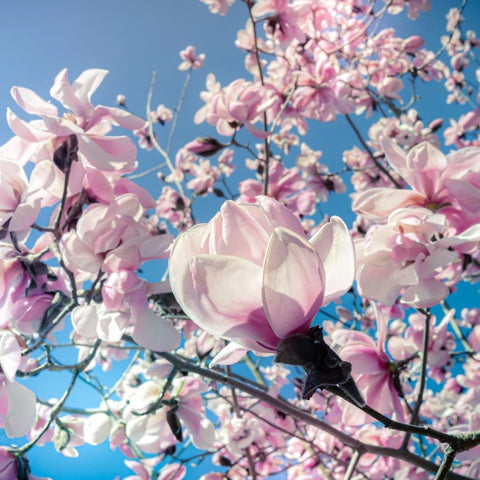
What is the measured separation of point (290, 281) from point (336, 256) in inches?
2.0

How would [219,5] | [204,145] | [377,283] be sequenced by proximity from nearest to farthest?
[377,283]
[204,145]
[219,5]

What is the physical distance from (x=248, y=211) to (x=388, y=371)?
18.9 inches

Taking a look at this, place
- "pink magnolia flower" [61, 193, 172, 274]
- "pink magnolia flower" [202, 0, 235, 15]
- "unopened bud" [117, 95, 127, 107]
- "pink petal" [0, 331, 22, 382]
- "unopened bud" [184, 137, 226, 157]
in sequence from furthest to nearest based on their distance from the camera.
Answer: "unopened bud" [117, 95, 127, 107] → "pink magnolia flower" [202, 0, 235, 15] → "unopened bud" [184, 137, 226, 157] → "pink magnolia flower" [61, 193, 172, 274] → "pink petal" [0, 331, 22, 382]

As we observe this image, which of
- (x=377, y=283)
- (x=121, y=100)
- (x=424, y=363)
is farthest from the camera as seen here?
(x=121, y=100)

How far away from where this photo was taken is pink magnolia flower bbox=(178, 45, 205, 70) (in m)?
2.98

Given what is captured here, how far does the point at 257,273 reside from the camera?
0.24 meters

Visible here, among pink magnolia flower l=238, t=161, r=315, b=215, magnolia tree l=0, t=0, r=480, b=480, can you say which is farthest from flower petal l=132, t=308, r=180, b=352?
pink magnolia flower l=238, t=161, r=315, b=215

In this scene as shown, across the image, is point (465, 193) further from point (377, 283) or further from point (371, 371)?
point (371, 371)

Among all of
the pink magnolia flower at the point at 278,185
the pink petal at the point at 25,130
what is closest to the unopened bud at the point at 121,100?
the pink magnolia flower at the point at 278,185

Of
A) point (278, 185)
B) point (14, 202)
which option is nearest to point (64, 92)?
point (14, 202)

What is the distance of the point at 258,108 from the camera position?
110cm

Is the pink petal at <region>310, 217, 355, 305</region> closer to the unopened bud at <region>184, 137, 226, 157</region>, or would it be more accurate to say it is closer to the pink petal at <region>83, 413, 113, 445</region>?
the pink petal at <region>83, 413, 113, 445</region>

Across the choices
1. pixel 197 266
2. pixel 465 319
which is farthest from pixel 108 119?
pixel 465 319

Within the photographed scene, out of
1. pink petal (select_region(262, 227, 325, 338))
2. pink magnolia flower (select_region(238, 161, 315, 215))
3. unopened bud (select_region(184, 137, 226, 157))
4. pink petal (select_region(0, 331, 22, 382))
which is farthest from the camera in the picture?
pink magnolia flower (select_region(238, 161, 315, 215))
